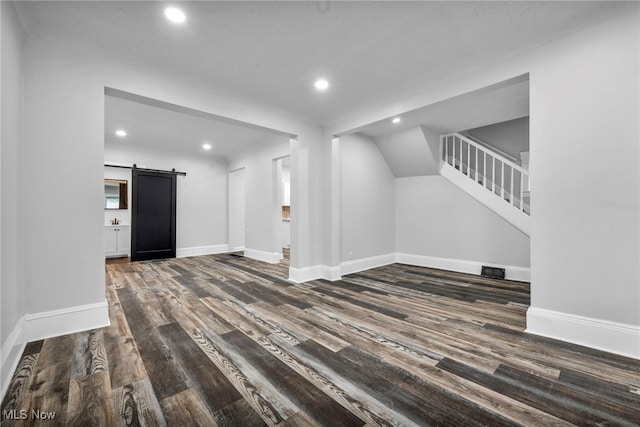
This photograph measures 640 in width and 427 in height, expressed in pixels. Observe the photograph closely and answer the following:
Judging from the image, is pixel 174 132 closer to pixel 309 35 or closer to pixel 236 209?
pixel 236 209

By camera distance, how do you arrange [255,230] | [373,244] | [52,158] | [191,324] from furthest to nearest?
[255,230] → [373,244] → [191,324] → [52,158]

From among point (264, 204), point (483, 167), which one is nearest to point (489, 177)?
point (483, 167)

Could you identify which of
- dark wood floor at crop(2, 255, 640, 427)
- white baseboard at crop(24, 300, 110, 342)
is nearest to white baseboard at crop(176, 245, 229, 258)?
dark wood floor at crop(2, 255, 640, 427)

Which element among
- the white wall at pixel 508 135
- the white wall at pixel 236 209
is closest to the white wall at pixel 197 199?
the white wall at pixel 236 209

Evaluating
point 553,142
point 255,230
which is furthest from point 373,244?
point 553,142

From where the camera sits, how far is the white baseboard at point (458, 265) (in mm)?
4301

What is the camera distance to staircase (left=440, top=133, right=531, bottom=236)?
165 inches

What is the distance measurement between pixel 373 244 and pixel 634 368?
12.2 feet

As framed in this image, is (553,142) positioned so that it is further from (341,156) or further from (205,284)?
(205,284)

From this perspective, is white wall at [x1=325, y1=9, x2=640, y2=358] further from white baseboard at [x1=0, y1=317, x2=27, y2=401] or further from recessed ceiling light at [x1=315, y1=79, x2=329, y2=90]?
white baseboard at [x1=0, y1=317, x2=27, y2=401]

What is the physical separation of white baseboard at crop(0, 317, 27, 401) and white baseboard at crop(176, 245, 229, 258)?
4.71 metres

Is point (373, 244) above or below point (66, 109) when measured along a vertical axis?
below

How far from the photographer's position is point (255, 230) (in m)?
6.53
